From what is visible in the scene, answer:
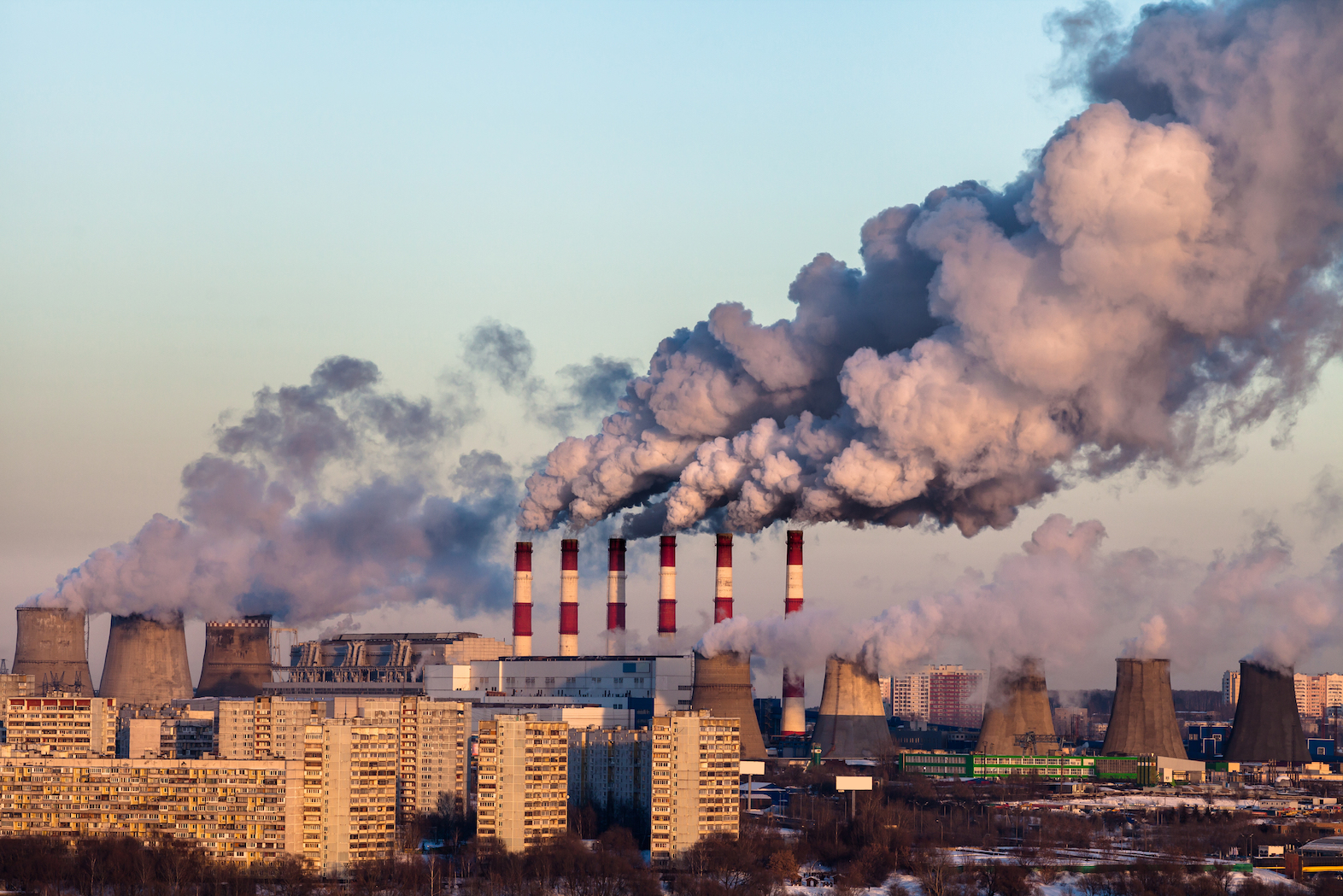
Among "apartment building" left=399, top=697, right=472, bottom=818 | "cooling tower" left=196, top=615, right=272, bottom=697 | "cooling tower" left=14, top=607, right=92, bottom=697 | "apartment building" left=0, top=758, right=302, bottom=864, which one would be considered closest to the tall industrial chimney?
"apartment building" left=399, top=697, right=472, bottom=818

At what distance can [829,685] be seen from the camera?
176 ft

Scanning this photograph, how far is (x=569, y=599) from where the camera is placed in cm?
5775

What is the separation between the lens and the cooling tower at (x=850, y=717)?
175 ft

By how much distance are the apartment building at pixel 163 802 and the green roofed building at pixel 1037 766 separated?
2008 centimetres

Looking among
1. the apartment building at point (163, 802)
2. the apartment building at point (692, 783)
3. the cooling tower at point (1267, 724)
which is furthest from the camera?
the cooling tower at point (1267, 724)

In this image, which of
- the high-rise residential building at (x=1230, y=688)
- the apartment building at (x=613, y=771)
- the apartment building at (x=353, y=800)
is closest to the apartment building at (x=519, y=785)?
the apartment building at (x=353, y=800)

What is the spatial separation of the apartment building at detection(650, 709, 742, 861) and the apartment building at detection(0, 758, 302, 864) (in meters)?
7.19

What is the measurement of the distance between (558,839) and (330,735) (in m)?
4.80

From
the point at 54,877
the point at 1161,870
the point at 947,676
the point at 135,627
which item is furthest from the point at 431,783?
the point at 947,676

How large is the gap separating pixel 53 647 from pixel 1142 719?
33.7 meters

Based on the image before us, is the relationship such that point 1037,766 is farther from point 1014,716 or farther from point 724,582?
point 724,582

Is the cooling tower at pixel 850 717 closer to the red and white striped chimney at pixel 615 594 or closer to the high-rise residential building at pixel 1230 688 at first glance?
the red and white striped chimney at pixel 615 594

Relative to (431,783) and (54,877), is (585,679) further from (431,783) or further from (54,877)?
(54,877)

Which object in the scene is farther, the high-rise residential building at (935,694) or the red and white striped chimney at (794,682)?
the high-rise residential building at (935,694)
